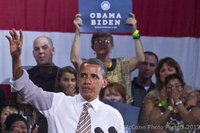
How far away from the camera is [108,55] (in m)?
2.66

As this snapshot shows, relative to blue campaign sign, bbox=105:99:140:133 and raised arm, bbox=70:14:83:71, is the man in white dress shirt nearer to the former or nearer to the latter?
blue campaign sign, bbox=105:99:140:133

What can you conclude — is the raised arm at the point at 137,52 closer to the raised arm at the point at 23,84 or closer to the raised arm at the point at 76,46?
the raised arm at the point at 76,46

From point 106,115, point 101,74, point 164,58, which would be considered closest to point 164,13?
point 164,58

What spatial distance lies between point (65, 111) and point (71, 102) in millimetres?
78

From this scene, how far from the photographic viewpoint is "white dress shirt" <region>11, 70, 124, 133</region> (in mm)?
1627

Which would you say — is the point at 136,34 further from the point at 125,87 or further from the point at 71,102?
the point at 71,102

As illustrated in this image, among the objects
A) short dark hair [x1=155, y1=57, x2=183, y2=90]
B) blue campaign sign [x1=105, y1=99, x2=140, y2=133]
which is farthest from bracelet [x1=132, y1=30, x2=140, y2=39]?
blue campaign sign [x1=105, y1=99, x2=140, y2=133]

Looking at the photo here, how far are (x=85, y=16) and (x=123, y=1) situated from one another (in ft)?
1.40

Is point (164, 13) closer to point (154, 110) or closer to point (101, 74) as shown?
point (154, 110)

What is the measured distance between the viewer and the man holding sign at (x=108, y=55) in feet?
8.53

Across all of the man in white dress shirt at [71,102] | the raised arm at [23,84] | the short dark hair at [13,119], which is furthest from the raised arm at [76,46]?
the raised arm at [23,84]

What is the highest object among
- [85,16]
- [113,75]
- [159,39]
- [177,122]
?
[85,16]

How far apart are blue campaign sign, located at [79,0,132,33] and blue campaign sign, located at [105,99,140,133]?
77cm

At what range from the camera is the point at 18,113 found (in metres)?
2.41
